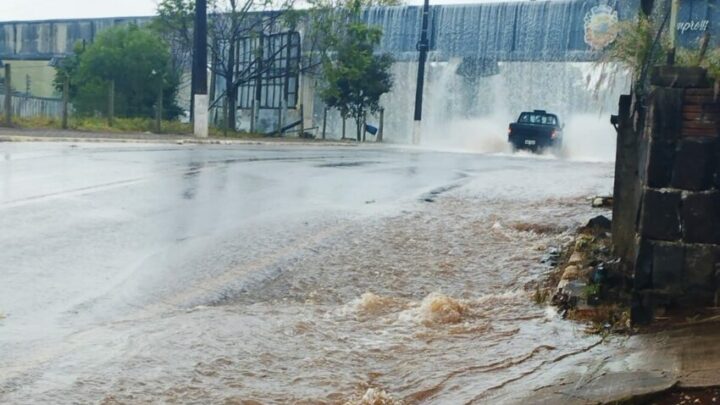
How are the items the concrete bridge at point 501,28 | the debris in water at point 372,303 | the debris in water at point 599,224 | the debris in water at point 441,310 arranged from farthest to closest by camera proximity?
the concrete bridge at point 501,28 → the debris in water at point 599,224 → the debris in water at point 372,303 → the debris in water at point 441,310

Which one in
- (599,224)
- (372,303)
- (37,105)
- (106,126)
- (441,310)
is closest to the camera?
(441,310)

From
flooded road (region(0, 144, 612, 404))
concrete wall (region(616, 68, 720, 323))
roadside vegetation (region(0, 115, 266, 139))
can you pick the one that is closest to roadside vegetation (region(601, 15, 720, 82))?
concrete wall (region(616, 68, 720, 323))

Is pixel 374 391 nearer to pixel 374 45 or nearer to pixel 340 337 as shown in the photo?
pixel 340 337

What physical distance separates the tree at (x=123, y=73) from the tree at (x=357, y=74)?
285 inches

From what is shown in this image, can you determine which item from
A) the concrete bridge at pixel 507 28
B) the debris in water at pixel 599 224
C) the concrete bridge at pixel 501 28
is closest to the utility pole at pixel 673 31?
the debris in water at pixel 599 224

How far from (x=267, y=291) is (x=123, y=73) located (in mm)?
33270

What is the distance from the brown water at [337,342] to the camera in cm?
556

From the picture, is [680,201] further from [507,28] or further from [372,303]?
[507,28]

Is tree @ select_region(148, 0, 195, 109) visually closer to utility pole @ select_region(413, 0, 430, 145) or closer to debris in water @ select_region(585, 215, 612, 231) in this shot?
utility pole @ select_region(413, 0, 430, 145)

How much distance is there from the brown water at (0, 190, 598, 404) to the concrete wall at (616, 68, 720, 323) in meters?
0.64

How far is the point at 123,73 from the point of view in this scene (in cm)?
3972

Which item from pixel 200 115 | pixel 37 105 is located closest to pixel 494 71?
pixel 200 115

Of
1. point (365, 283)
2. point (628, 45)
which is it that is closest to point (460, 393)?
point (365, 283)

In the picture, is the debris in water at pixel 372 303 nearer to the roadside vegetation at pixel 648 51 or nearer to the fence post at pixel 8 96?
the roadside vegetation at pixel 648 51
